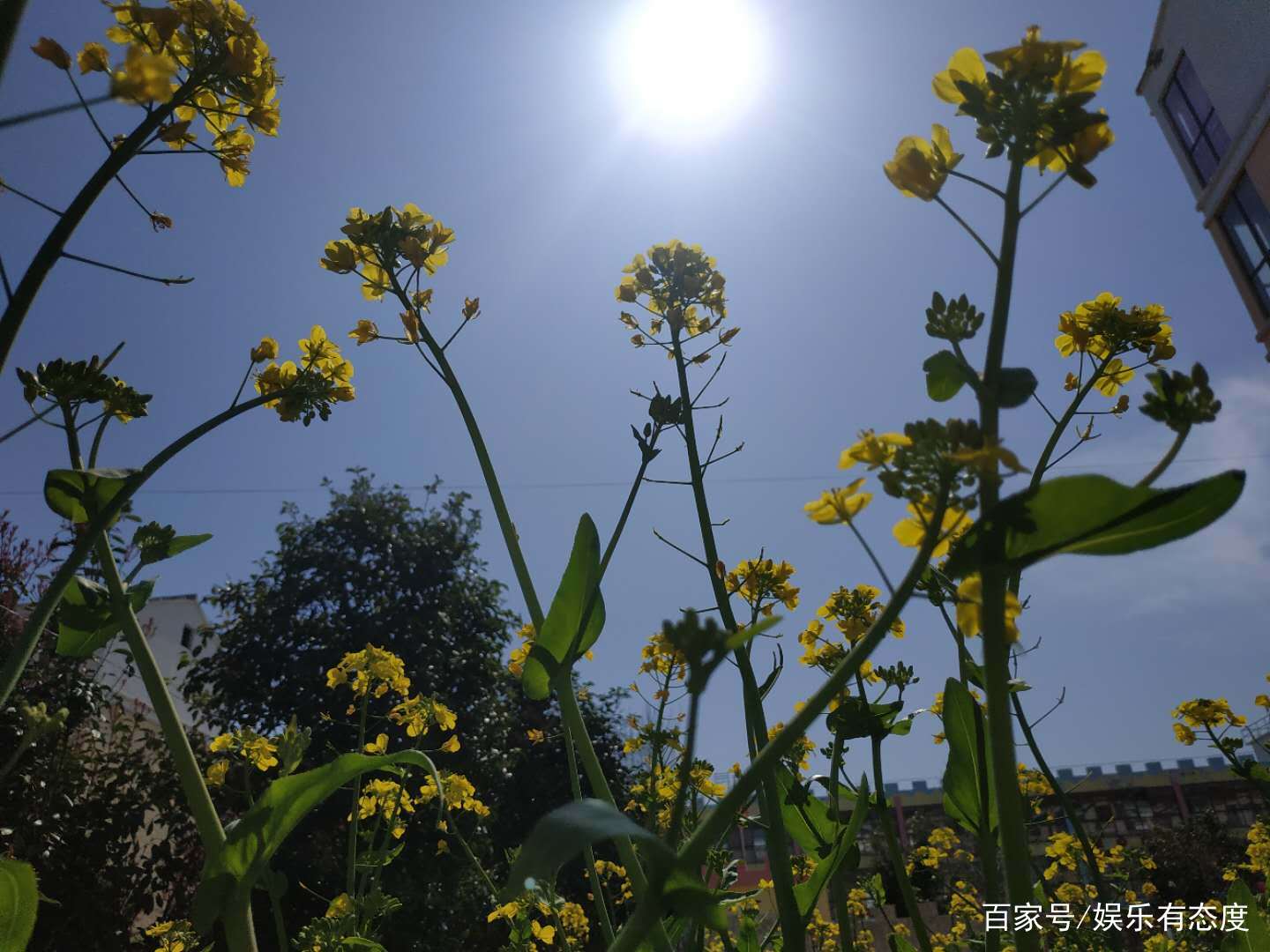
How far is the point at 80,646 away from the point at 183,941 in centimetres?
224

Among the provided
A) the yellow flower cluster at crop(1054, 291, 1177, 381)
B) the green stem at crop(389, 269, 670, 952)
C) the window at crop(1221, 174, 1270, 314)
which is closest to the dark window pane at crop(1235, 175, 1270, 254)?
the window at crop(1221, 174, 1270, 314)

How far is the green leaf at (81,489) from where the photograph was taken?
101cm

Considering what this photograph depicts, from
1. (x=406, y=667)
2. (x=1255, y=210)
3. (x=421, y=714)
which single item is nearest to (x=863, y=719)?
(x=421, y=714)

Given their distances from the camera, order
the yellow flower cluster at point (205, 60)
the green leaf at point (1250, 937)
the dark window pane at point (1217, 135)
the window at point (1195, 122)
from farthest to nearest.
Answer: the window at point (1195, 122) < the dark window pane at point (1217, 135) < the green leaf at point (1250, 937) < the yellow flower cluster at point (205, 60)

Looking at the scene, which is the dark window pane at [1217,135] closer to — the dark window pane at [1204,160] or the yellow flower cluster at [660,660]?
the dark window pane at [1204,160]

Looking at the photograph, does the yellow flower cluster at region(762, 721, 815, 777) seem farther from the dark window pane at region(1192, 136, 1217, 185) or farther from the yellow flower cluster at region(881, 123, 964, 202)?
the dark window pane at region(1192, 136, 1217, 185)

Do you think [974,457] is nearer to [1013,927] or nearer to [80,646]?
[1013,927]

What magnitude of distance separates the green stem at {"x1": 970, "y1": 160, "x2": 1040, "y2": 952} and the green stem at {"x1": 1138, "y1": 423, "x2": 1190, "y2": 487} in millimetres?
155

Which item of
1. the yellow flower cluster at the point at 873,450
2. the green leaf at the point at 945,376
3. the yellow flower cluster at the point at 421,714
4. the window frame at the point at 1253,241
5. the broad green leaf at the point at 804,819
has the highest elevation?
the window frame at the point at 1253,241

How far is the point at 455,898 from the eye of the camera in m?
9.16

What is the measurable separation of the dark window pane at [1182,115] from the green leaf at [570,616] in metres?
17.3

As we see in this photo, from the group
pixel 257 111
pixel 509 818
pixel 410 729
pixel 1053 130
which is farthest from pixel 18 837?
pixel 509 818

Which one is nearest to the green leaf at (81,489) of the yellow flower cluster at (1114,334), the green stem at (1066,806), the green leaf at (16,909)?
the green leaf at (16,909)

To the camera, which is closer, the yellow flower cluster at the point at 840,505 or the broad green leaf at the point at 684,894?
the broad green leaf at the point at 684,894
